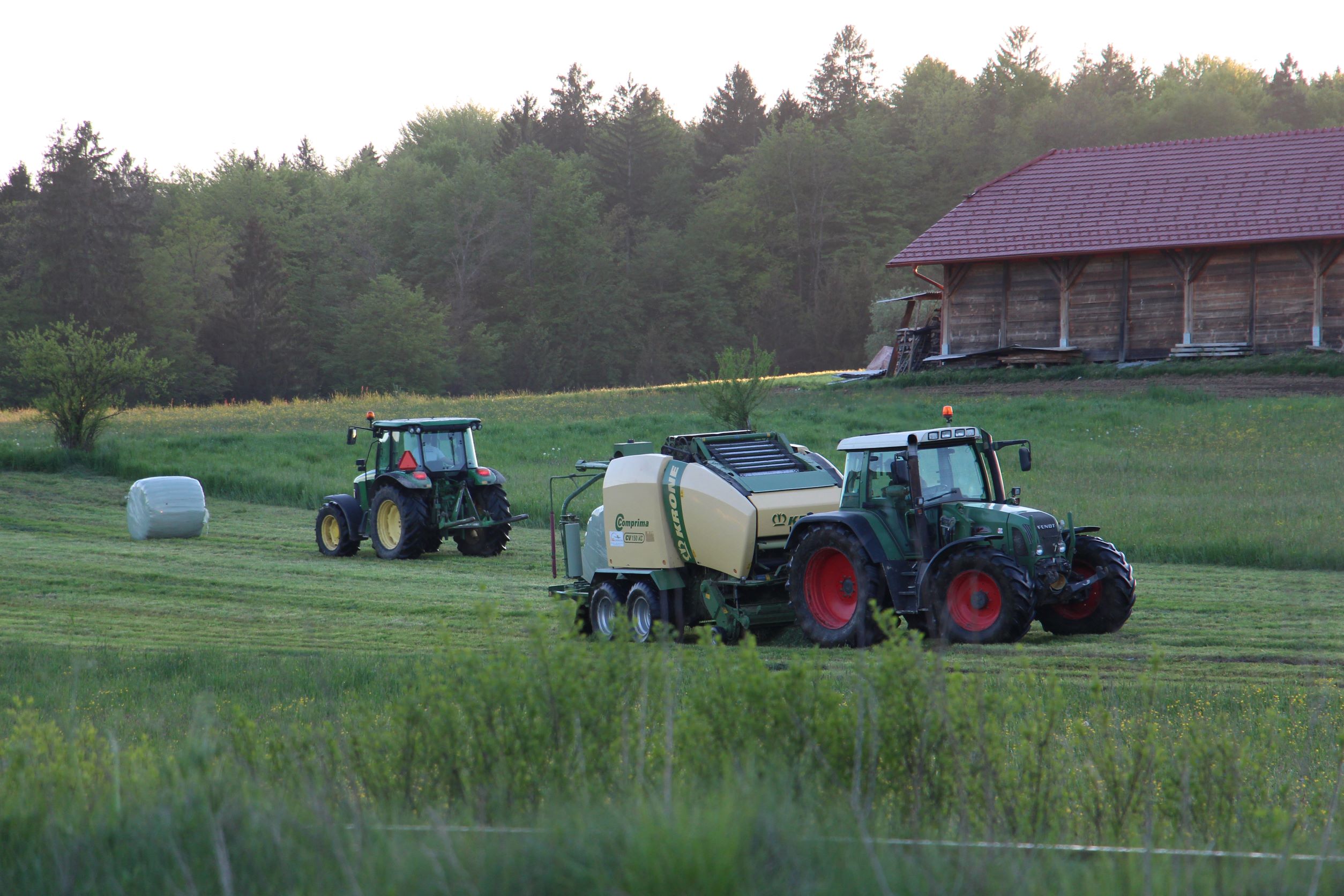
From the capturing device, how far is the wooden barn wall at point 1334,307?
116 ft

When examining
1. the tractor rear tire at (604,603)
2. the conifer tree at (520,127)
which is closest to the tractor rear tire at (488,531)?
the tractor rear tire at (604,603)

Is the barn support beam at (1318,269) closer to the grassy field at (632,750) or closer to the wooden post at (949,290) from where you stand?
the wooden post at (949,290)

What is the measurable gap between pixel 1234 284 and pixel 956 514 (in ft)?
95.0

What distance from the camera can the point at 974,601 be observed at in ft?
36.1

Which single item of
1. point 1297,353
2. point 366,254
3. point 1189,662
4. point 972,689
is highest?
point 366,254

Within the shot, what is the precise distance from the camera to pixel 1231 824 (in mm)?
5152

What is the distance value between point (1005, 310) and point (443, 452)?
2379 centimetres

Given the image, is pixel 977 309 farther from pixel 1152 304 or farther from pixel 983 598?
pixel 983 598

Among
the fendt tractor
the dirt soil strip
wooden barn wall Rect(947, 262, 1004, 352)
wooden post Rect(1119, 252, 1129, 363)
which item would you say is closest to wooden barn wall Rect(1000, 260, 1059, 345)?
wooden barn wall Rect(947, 262, 1004, 352)

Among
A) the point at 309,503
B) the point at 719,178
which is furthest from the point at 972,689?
the point at 719,178

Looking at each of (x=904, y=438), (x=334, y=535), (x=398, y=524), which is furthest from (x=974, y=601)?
(x=334, y=535)

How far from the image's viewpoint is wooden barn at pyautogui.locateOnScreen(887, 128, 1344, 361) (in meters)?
35.8

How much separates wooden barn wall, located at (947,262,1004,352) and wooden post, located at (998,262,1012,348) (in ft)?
0.31

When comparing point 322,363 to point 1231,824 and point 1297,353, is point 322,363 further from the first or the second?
point 1231,824
